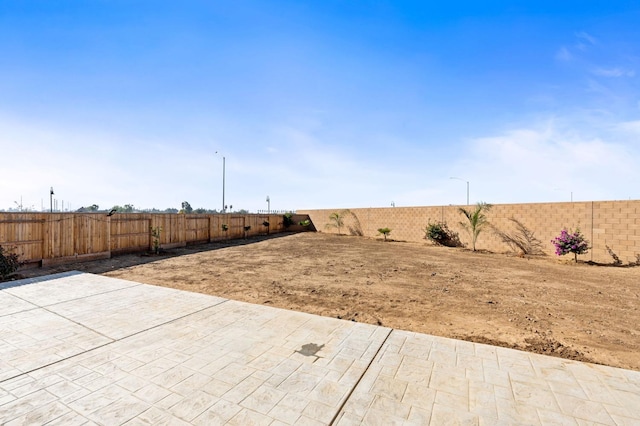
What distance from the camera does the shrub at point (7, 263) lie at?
6.93m

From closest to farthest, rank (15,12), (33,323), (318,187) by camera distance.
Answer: (33,323)
(15,12)
(318,187)

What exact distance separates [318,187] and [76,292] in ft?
62.0

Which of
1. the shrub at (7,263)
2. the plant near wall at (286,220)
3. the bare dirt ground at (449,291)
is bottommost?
the bare dirt ground at (449,291)

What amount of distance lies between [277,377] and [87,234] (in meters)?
10.5

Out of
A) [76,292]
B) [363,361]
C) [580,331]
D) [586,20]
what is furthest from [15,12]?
[586,20]

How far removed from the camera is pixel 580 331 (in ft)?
12.9

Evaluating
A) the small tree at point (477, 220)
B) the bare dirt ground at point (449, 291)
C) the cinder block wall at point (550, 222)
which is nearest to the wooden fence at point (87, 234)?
the bare dirt ground at point (449, 291)

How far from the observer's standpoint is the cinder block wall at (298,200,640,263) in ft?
30.2

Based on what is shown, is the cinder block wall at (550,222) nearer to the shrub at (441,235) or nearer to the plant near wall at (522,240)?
the plant near wall at (522,240)

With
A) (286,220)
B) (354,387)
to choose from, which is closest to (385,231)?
(286,220)

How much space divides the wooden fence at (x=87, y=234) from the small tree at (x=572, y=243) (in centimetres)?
1629

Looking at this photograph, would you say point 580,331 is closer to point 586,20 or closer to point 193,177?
point 586,20

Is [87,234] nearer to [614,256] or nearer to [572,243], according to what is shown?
[572,243]

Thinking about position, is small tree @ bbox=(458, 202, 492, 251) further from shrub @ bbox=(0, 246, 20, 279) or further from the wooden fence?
shrub @ bbox=(0, 246, 20, 279)
